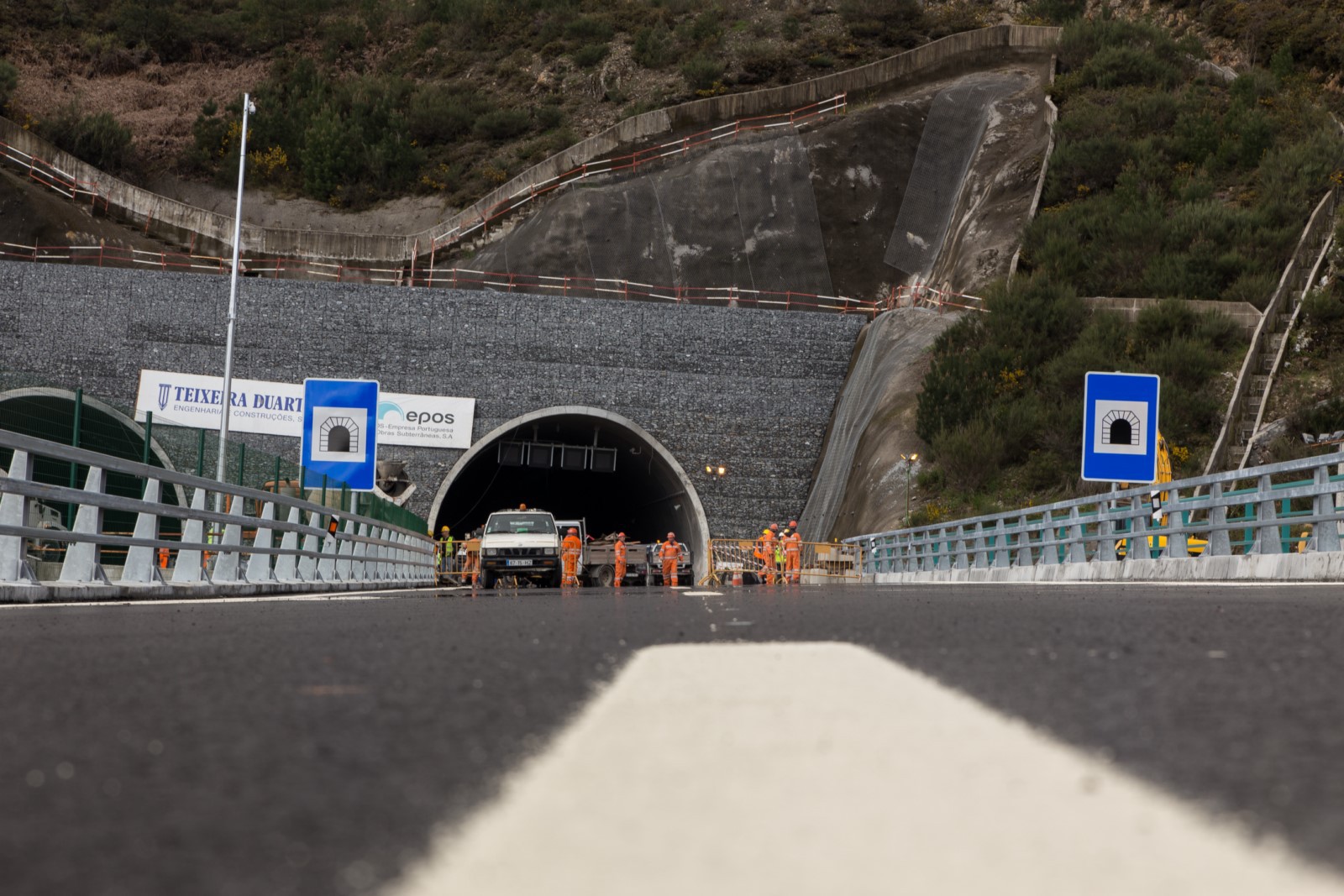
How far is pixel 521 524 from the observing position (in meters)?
36.1

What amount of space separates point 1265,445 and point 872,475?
11234 mm

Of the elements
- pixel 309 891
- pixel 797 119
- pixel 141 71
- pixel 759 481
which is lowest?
pixel 309 891

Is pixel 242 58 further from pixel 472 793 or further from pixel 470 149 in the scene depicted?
pixel 472 793

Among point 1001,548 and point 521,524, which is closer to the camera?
point 1001,548

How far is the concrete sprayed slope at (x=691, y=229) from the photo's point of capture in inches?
2184

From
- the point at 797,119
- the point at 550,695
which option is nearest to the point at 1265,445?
the point at 797,119

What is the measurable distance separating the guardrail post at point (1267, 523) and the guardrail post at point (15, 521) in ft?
40.6

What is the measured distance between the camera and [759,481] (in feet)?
156

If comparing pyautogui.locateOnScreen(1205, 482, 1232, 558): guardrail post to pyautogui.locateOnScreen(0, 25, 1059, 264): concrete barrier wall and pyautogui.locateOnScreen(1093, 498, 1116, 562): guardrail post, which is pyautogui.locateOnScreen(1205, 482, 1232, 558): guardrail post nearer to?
pyautogui.locateOnScreen(1093, 498, 1116, 562): guardrail post

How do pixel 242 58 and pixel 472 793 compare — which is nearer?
pixel 472 793

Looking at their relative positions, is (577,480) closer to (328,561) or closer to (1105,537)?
(328,561)

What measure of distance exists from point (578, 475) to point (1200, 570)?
4656 cm

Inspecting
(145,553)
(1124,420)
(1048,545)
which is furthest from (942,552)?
(145,553)

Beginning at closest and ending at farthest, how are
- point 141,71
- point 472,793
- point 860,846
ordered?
point 860,846
point 472,793
point 141,71
